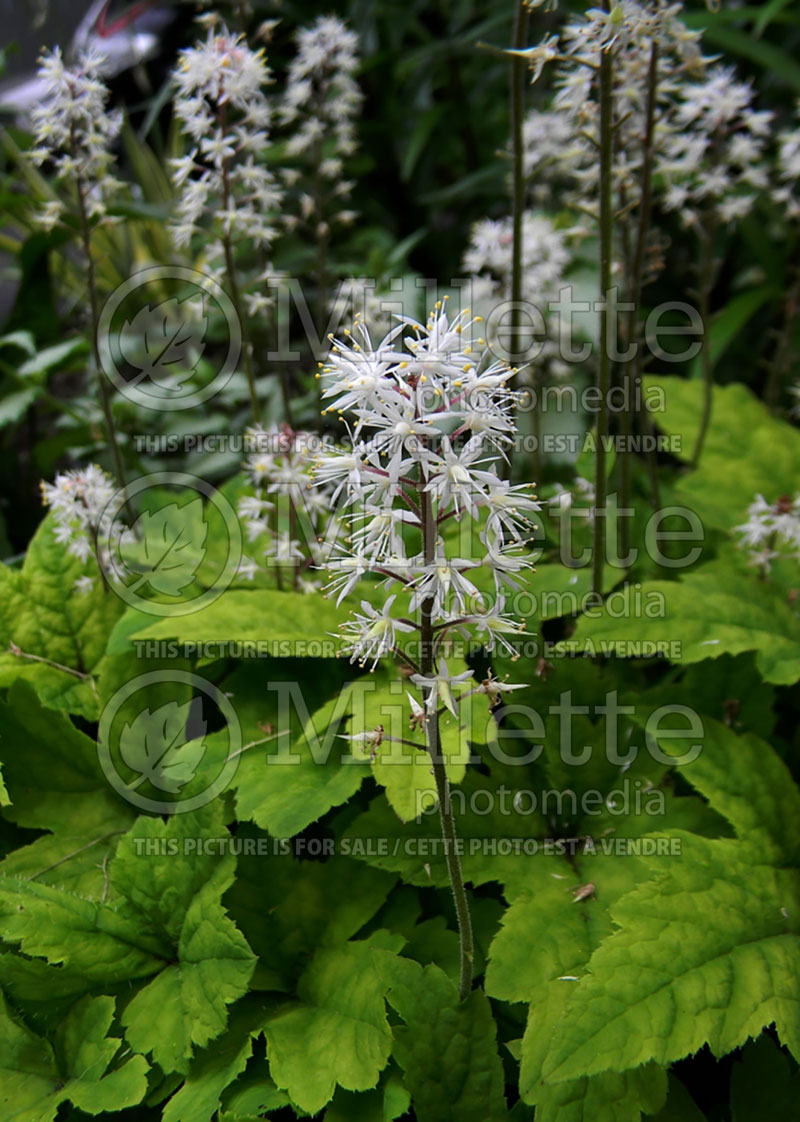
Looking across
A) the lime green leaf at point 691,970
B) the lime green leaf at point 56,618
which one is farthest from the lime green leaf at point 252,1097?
the lime green leaf at point 56,618

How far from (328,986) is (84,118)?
86.6 inches

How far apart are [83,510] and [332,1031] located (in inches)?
54.4

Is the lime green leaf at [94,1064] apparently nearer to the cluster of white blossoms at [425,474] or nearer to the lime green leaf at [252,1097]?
the lime green leaf at [252,1097]

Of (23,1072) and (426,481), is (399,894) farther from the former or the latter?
(426,481)

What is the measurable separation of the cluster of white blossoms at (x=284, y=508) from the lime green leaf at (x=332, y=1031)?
870 millimetres

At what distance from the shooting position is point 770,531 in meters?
2.17

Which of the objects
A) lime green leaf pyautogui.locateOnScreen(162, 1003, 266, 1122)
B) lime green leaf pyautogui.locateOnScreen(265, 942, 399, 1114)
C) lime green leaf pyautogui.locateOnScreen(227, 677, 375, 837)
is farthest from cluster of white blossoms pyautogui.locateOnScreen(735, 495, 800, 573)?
lime green leaf pyautogui.locateOnScreen(162, 1003, 266, 1122)

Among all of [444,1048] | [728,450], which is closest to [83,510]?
[444,1048]

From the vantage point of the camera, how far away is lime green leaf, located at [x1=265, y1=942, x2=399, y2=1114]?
1437 millimetres

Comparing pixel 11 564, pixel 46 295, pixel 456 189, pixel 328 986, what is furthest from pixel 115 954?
pixel 456 189

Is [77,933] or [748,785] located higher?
[748,785]

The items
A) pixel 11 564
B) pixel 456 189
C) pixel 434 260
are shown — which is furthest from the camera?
pixel 434 260

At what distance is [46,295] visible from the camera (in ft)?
11.5

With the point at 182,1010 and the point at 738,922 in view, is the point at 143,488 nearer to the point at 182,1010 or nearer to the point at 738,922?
the point at 182,1010
